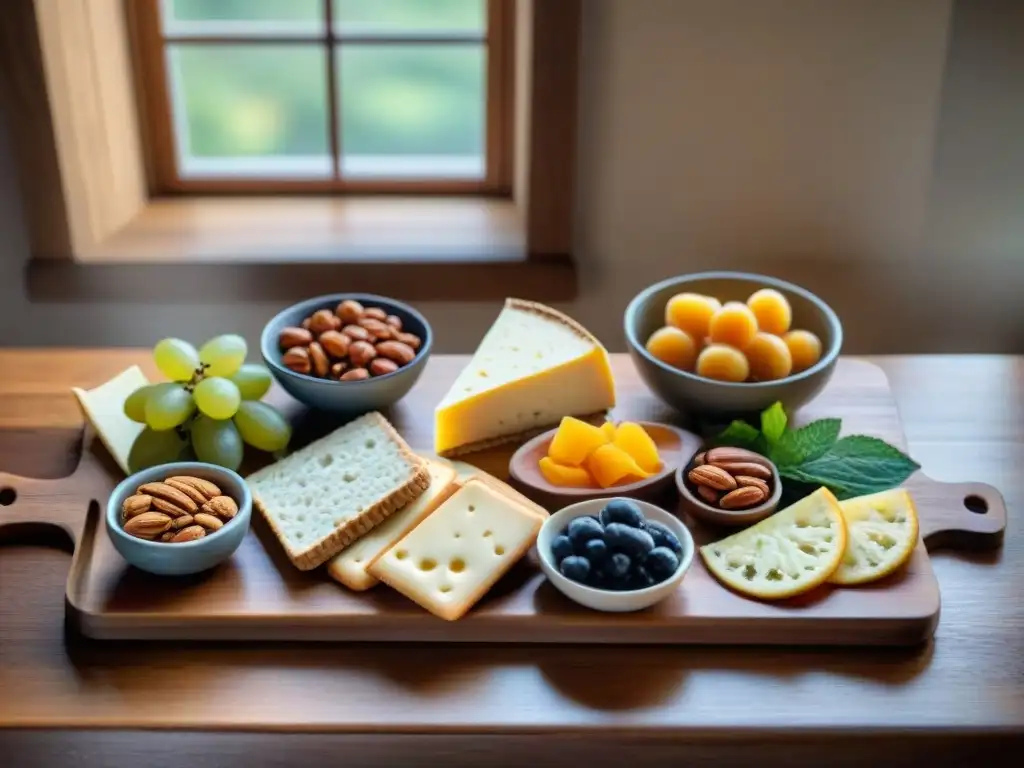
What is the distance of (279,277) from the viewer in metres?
1.82

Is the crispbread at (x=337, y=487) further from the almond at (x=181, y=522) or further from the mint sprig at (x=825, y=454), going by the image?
the mint sprig at (x=825, y=454)

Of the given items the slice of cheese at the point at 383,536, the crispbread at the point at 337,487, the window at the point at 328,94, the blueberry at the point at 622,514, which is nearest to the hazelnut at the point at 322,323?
the crispbread at the point at 337,487

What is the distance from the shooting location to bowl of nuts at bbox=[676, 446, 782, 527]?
1.18 metres

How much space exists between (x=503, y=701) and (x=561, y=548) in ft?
0.51

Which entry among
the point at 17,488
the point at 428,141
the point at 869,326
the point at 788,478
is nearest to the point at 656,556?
the point at 788,478

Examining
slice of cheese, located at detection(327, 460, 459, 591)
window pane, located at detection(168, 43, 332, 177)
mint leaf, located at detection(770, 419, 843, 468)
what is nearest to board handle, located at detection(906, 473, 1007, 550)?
mint leaf, located at detection(770, 419, 843, 468)

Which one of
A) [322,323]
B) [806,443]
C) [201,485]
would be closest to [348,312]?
[322,323]

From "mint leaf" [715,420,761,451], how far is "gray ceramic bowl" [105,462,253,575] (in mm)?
511

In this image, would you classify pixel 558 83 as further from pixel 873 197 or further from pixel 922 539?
pixel 922 539

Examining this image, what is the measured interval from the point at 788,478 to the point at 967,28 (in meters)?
0.84

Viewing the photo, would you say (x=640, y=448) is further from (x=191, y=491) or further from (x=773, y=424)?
(x=191, y=491)

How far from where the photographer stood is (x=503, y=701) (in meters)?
1.02

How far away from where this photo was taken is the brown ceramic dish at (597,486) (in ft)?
3.98

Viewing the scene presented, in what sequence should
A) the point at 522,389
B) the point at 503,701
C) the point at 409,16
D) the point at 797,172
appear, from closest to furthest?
the point at 503,701 < the point at 522,389 < the point at 797,172 < the point at 409,16
